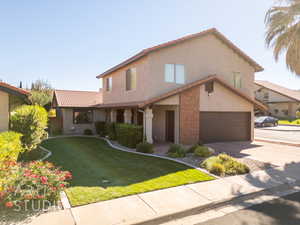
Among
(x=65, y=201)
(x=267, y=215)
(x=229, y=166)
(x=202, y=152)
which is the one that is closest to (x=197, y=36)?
(x=202, y=152)

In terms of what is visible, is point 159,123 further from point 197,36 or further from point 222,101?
point 197,36

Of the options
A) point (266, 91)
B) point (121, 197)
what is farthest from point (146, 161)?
point (266, 91)

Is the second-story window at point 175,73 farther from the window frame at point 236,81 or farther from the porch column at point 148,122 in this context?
the window frame at point 236,81

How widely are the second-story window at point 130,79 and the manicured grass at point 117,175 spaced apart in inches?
258

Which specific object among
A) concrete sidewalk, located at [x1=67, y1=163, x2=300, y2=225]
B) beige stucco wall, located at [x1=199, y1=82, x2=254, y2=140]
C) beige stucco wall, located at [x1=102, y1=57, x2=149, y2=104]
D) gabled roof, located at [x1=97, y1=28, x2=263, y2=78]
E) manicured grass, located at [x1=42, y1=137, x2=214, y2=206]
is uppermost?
gabled roof, located at [x1=97, y1=28, x2=263, y2=78]

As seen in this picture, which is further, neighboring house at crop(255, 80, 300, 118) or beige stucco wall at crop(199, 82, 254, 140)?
neighboring house at crop(255, 80, 300, 118)

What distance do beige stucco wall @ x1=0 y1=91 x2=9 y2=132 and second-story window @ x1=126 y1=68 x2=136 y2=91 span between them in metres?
8.75

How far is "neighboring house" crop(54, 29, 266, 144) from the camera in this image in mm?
13281

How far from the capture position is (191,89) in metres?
13.8

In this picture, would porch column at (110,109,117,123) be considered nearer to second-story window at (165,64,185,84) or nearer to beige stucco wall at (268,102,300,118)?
second-story window at (165,64,185,84)

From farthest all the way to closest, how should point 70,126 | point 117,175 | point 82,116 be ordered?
point 82,116
point 70,126
point 117,175

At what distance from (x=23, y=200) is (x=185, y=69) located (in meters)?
12.6

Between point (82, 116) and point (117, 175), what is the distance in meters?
15.9

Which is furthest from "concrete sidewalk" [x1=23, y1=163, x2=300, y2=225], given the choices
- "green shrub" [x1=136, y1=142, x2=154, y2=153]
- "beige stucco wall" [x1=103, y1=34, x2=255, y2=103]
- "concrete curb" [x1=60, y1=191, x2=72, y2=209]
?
"beige stucco wall" [x1=103, y1=34, x2=255, y2=103]
